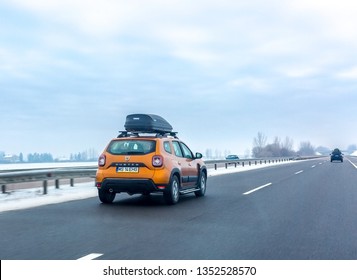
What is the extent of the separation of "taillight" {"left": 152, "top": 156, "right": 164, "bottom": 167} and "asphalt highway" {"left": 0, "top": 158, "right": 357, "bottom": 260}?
3.35 feet

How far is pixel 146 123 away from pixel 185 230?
17.6ft

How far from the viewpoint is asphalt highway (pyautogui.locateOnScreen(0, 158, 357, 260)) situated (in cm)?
604

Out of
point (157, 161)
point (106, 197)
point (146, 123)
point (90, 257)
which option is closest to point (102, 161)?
point (106, 197)

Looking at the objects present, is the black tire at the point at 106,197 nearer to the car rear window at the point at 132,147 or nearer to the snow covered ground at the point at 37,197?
the car rear window at the point at 132,147

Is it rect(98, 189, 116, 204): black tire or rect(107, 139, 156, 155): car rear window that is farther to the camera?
rect(98, 189, 116, 204): black tire

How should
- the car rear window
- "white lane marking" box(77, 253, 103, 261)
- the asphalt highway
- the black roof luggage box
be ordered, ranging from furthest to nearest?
1. the black roof luggage box
2. the car rear window
3. the asphalt highway
4. "white lane marking" box(77, 253, 103, 261)

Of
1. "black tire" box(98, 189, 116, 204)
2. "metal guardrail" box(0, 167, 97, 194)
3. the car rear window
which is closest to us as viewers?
the car rear window

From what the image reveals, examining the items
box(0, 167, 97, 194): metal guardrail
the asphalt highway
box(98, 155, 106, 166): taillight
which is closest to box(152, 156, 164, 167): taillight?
the asphalt highway

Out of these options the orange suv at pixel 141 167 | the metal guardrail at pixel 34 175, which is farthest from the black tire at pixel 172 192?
the metal guardrail at pixel 34 175

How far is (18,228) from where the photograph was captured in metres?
7.98

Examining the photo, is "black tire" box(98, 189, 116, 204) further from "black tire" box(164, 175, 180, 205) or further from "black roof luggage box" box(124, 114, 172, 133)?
"black roof luggage box" box(124, 114, 172, 133)

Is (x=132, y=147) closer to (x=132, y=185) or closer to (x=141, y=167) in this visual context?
(x=141, y=167)

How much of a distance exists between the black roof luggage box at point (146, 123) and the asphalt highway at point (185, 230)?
1.93 meters
